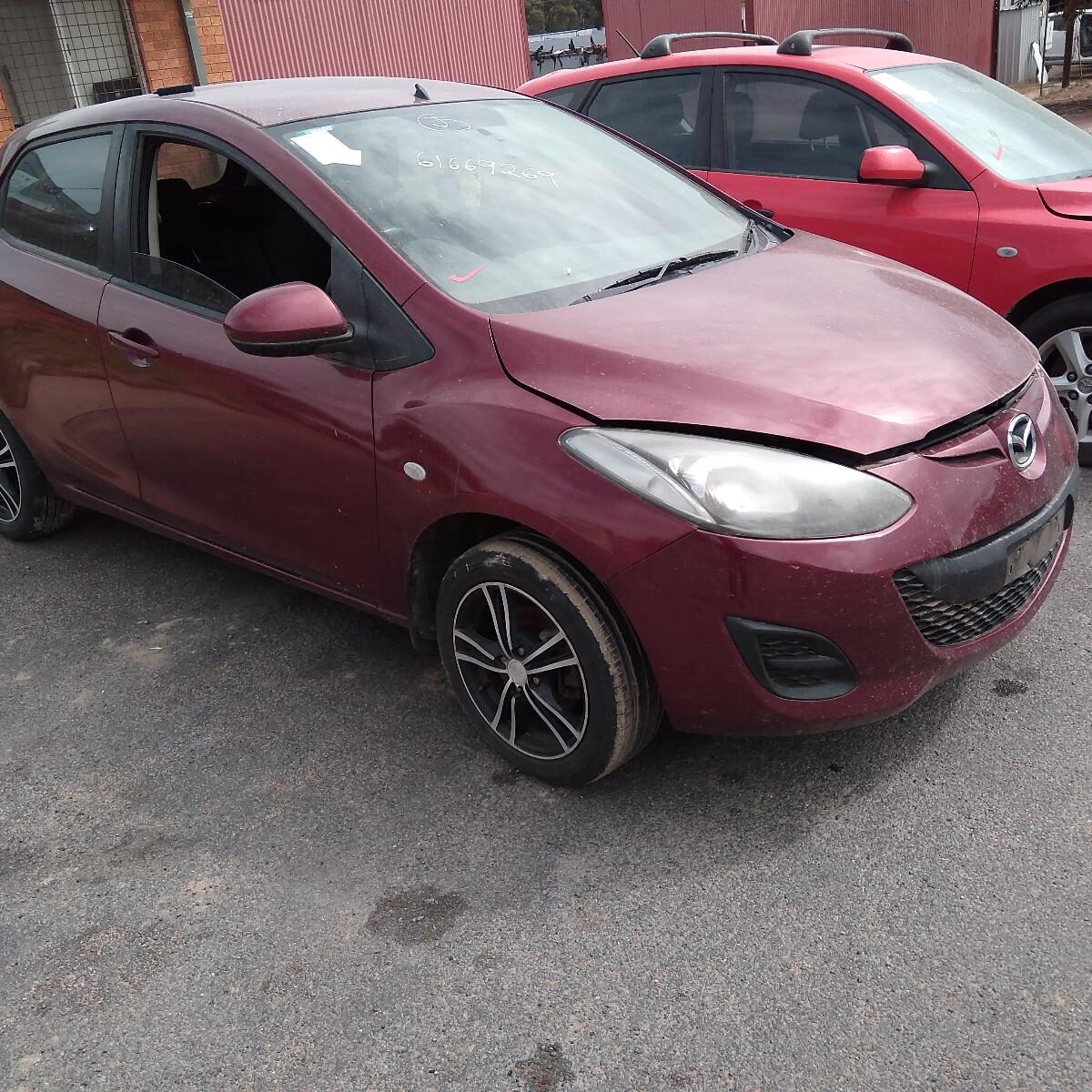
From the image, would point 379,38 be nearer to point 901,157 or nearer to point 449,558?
point 901,157

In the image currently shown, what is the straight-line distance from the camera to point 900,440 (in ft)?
8.18

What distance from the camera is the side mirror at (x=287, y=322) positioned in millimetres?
2811

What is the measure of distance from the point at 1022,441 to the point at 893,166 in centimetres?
234

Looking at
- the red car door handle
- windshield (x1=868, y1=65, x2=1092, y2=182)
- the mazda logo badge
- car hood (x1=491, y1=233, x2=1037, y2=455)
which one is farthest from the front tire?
windshield (x1=868, y1=65, x2=1092, y2=182)

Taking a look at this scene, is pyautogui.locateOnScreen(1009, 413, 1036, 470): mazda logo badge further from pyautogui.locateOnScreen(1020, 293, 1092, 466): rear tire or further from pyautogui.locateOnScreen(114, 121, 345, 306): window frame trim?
pyautogui.locateOnScreen(114, 121, 345, 306): window frame trim

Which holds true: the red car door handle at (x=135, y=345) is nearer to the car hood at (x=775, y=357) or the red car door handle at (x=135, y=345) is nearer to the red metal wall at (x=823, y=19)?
the car hood at (x=775, y=357)

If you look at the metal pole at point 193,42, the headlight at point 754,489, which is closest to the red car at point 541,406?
the headlight at point 754,489

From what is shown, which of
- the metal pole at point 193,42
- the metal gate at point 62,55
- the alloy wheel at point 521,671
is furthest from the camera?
the metal pole at point 193,42

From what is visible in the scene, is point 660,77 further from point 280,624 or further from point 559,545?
point 559,545

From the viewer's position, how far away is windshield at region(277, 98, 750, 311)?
3.01 m

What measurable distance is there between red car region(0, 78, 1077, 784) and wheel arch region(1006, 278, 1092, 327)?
4.22 ft

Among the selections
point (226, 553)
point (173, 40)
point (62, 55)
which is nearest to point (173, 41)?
point (173, 40)

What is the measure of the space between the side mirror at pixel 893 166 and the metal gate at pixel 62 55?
929 centimetres

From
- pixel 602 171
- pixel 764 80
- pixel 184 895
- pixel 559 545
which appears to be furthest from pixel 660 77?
pixel 184 895
